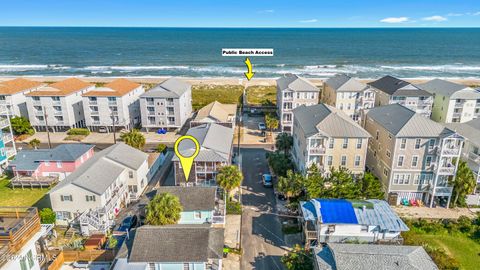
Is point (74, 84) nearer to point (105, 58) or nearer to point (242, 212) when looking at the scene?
point (242, 212)

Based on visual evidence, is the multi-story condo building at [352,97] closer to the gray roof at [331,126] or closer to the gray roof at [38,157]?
the gray roof at [331,126]

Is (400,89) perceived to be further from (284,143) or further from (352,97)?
(284,143)

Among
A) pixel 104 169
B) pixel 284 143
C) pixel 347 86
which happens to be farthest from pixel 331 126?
pixel 104 169

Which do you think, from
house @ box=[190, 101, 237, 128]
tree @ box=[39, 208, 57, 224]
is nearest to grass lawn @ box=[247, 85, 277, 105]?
house @ box=[190, 101, 237, 128]

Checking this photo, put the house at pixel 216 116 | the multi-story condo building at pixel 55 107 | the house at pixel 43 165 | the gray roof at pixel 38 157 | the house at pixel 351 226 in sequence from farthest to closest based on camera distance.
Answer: the multi-story condo building at pixel 55 107
the house at pixel 216 116
the gray roof at pixel 38 157
the house at pixel 43 165
the house at pixel 351 226

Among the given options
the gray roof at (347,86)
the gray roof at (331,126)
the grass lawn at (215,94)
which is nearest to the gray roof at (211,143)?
the gray roof at (331,126)

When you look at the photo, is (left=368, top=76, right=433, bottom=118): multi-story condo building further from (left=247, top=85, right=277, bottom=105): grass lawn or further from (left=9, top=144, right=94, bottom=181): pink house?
(left=9, top=144, right=94, bottom=181): pink house
